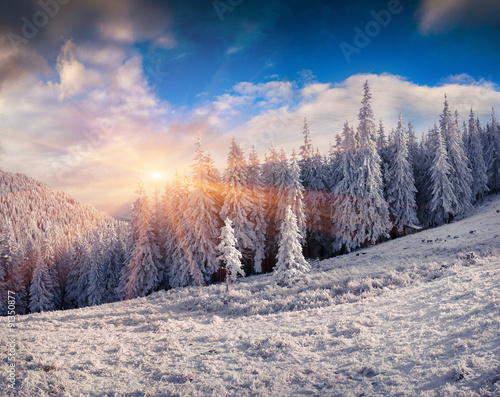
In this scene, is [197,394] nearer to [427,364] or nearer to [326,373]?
[326,373]

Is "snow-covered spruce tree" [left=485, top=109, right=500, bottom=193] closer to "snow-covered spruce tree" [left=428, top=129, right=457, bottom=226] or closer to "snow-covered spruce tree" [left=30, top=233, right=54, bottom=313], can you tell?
"snow-covered spruce tree" [left=428, top=129, right=457, bottom=226]

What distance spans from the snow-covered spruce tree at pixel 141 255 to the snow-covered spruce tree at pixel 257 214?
15.4 m

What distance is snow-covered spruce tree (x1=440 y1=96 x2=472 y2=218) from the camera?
4476 cm

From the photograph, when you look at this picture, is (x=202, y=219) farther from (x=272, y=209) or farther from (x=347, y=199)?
(x=347, y=199)

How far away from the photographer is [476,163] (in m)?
53.2

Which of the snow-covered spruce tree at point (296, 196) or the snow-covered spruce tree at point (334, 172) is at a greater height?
the snow-covered spruce tree at point (334, 172)

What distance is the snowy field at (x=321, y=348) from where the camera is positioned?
760 centimetres

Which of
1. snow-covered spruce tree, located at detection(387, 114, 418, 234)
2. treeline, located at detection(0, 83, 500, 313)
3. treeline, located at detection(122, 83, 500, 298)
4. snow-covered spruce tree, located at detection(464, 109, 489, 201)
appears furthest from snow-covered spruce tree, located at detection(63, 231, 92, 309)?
snow-covered spruce tree, located at detection(464, 109, 489, 201)

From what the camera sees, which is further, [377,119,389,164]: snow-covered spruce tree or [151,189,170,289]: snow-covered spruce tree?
[377,119,389,164]: snow-covered spruce tree

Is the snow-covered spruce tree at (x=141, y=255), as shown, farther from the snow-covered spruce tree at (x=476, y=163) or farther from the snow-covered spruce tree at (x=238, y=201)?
the snow-covered spruce tree at (x=476, y=163)

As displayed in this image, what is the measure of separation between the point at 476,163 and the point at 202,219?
185 feet

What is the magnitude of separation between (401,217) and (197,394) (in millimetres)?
43417

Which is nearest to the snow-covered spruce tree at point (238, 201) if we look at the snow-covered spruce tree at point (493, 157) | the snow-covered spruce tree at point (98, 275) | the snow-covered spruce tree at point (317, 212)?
the snow-covered spruce tree at point (317, 212)

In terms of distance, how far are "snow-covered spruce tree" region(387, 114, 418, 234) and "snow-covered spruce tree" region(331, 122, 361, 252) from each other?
7.40m
